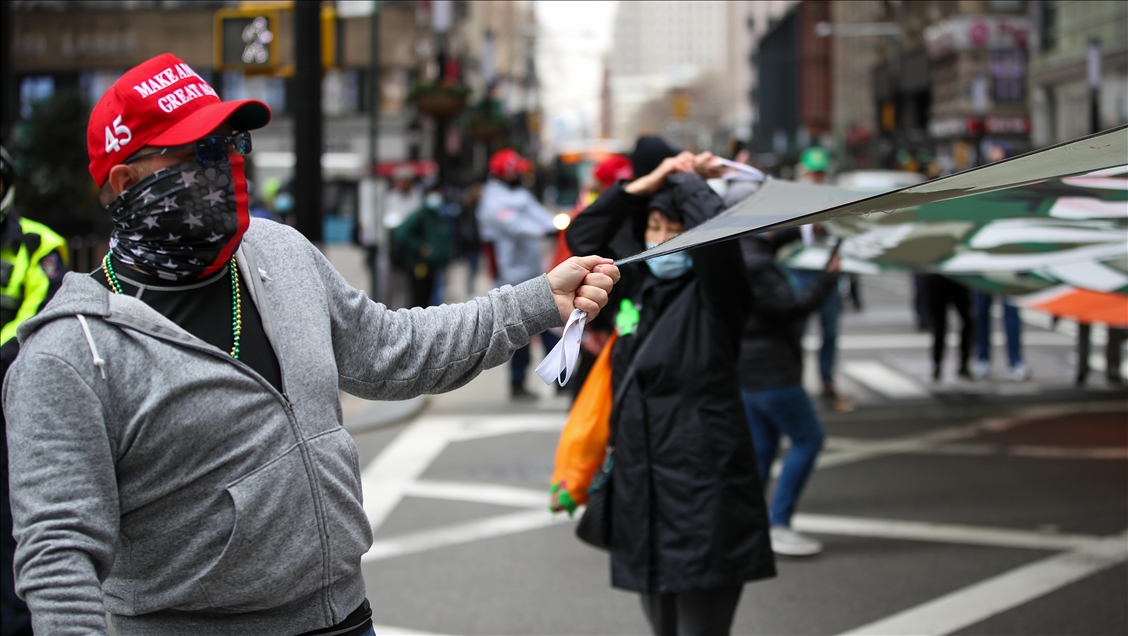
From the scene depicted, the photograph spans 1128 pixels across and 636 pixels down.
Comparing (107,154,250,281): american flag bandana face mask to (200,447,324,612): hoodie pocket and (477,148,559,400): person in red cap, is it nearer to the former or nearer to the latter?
(200,447,324,612): hoodie pocket

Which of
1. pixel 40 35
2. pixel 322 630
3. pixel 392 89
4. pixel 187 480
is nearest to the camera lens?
pixel 187 480

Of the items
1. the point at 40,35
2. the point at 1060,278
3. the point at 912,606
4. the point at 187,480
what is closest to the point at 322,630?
the point at 187,480

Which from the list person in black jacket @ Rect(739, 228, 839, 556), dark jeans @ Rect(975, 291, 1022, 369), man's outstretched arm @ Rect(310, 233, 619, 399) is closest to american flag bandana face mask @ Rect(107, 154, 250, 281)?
man's outstretched arm @ Rect(310, 233, 619, 399)

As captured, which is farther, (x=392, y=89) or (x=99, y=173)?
(x=392, y=89)

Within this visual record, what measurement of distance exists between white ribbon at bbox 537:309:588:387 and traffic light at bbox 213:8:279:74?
927 cm

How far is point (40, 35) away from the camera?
140ft

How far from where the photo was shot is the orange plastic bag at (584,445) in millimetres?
4305

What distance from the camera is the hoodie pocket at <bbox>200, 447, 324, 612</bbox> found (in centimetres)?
213

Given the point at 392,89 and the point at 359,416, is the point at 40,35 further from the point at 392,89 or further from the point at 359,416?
the point at 359,416

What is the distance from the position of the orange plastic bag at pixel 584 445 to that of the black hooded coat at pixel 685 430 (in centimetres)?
12

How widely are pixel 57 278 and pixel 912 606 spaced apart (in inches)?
156

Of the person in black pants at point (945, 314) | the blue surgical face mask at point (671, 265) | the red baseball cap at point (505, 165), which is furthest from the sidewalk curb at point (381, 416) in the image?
the blue surgical face mask at point (671, 265)

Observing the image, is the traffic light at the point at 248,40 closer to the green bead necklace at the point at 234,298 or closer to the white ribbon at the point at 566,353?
the white ribbon at the point at 566,353

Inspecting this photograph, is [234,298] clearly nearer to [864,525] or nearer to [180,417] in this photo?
[180,417]
